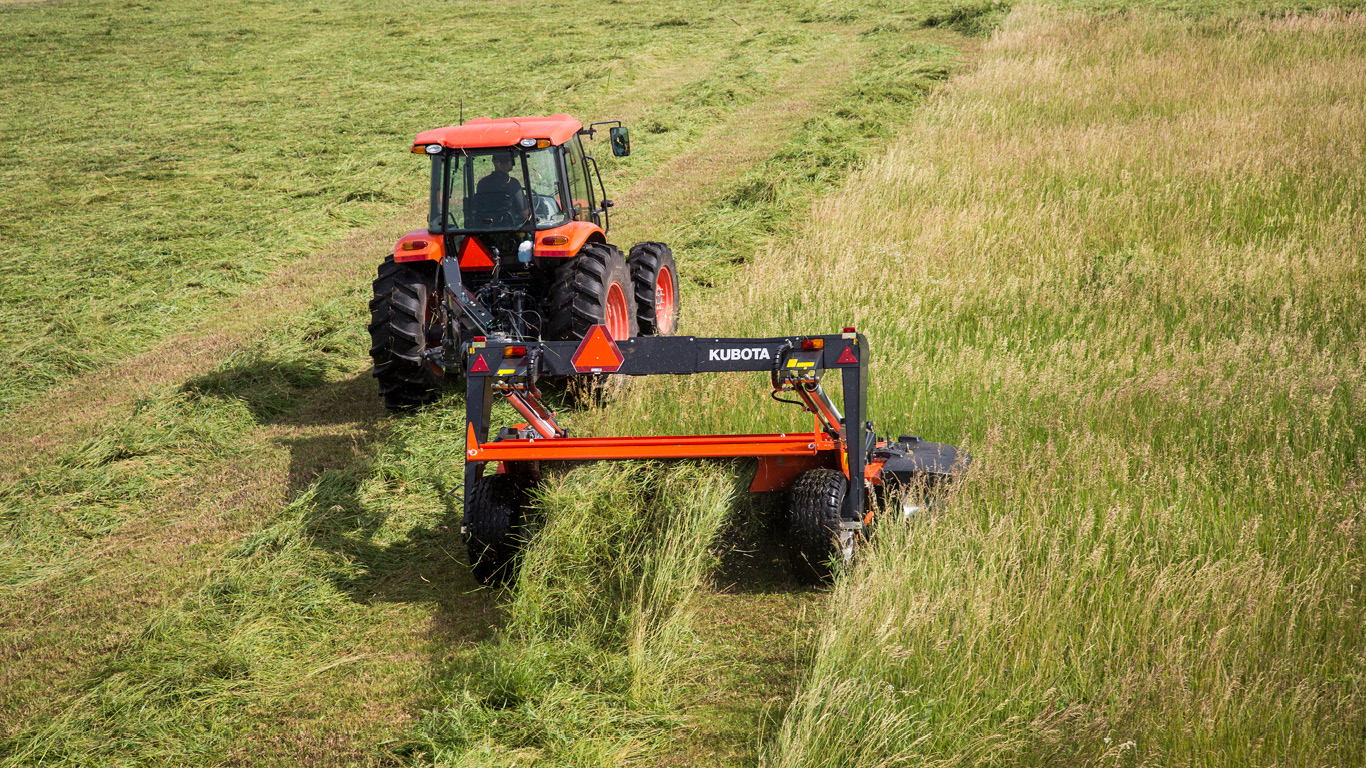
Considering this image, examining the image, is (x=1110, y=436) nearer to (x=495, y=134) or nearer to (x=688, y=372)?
(x=688, y=372)

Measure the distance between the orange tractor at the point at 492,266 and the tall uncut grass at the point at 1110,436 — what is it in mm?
1185

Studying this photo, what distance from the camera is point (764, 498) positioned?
4656 millimetres

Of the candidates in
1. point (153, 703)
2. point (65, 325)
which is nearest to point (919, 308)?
point (153, 703)

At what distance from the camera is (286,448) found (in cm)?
651

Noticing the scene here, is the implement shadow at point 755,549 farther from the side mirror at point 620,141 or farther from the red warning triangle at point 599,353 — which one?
the side mirror at point 620,141

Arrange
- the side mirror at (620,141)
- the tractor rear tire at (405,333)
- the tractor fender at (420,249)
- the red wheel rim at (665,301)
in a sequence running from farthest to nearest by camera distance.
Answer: the red wheel rim at (665,301), the side mirror at (620,141), the tractor fender at (420,249), the tractor rear tire at (405,333)

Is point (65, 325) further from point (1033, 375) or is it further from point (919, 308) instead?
point (1033, 375)

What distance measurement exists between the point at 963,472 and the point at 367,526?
3.12 metres

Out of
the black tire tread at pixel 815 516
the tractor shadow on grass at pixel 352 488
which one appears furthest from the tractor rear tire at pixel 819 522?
the tractor shadow on grass at pixel 352 488

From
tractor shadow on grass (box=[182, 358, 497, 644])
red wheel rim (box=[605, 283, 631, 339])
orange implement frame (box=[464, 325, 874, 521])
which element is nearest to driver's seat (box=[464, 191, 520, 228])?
red wheel rim (box=[605, 283, 631, 339])

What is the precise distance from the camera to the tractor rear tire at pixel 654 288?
753 centimetres

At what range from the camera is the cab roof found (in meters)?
6.82

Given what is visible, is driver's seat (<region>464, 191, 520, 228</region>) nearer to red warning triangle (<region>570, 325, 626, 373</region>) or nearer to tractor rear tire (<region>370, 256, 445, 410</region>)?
tractor rear tire (<region>370, 256, 445, 410</region>)

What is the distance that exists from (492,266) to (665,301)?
1706 mm
